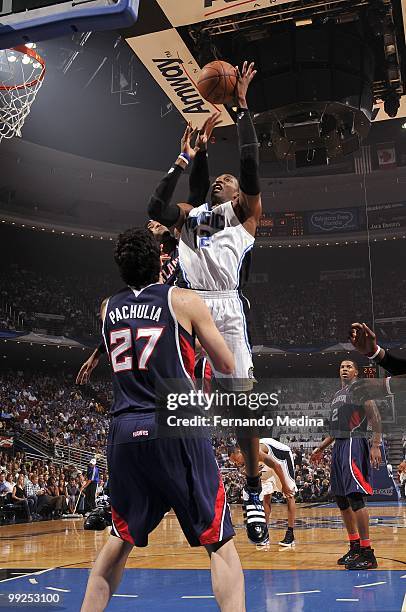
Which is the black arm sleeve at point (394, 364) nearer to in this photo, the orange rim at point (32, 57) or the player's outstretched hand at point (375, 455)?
the player's outstretched hand at point (375, 455)


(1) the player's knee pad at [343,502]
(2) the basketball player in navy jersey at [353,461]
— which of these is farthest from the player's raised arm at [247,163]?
(1) the player's knee pad at [343,502]

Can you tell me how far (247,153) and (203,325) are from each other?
1.36m

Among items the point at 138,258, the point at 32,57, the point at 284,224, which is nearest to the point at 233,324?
the point at 138,258

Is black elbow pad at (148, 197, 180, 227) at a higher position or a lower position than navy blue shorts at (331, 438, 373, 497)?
higher

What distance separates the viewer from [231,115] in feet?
23.1

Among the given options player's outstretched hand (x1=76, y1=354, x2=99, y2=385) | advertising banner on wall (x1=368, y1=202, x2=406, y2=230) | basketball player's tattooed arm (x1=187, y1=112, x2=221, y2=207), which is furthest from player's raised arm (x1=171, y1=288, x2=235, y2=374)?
advertising banner on wall (x1=368, y1=202, x2=406, y2=230)

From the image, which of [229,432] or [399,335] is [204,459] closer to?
[229,432]

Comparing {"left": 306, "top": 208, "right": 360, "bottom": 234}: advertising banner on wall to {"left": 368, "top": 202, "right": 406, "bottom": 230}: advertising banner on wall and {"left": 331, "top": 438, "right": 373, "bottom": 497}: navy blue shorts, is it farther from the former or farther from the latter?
{"left": 331, "top": 438, "right": 373, "bottom": 497}: navy blue shorts

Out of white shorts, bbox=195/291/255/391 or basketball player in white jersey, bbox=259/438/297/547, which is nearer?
white shorts, bbox=195/291/255/391

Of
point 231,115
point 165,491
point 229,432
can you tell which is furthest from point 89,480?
point 165,491

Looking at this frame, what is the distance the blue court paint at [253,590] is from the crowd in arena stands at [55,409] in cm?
1138

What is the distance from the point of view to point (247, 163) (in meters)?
3.56

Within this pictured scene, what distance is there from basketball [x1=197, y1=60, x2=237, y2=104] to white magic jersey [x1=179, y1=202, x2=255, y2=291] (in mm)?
942

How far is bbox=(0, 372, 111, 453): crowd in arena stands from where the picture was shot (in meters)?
17.2
